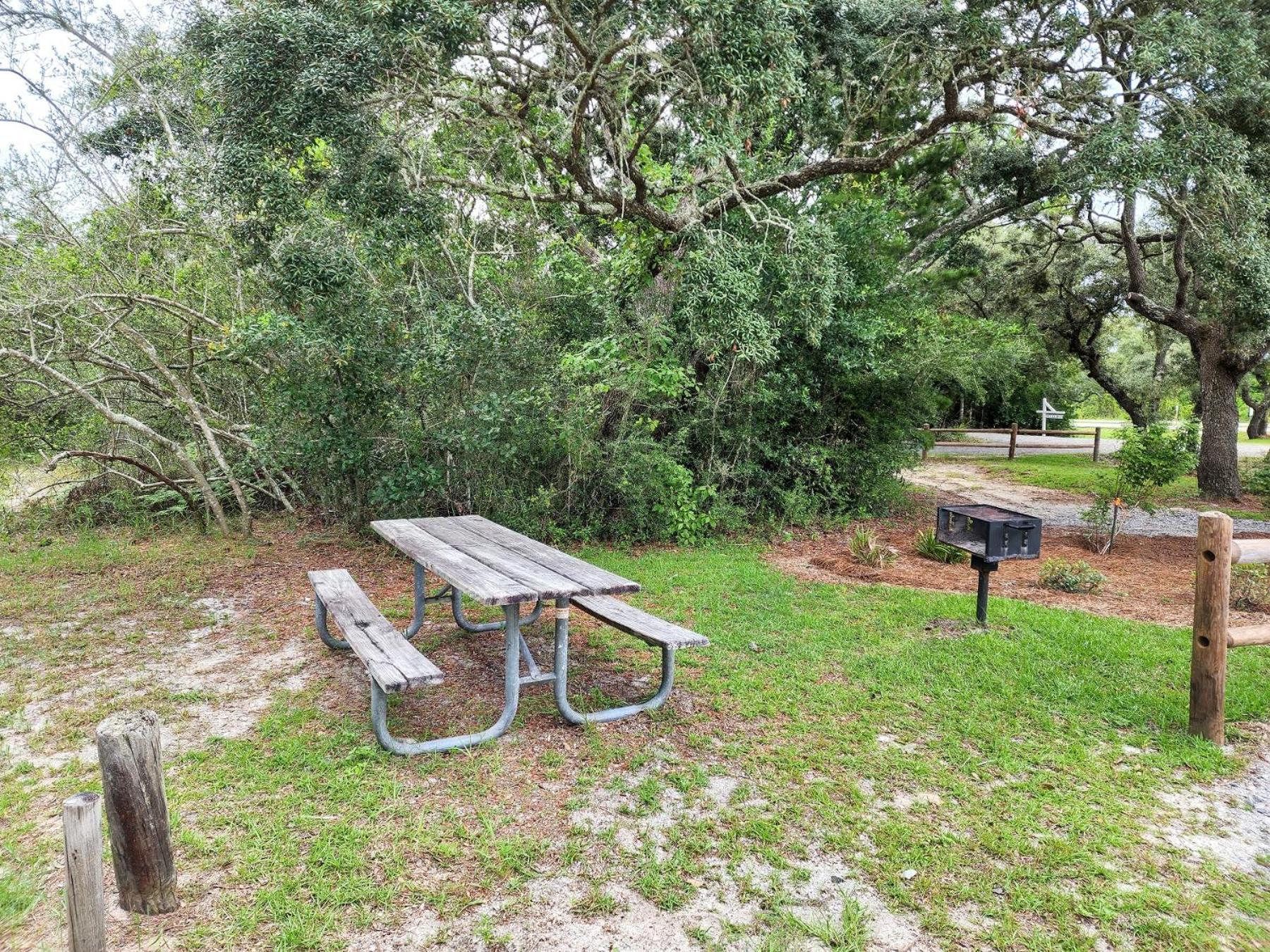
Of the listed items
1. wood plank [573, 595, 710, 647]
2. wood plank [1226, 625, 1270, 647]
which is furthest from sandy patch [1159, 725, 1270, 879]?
wood plank [573, 595, 710, 647]

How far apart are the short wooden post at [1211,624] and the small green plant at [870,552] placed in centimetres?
330

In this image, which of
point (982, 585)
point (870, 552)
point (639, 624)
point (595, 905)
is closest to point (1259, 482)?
point (870, 552)

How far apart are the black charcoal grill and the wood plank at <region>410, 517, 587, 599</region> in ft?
8.70

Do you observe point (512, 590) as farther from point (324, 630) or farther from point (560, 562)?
point (324, 630)

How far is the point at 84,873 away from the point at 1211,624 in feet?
13.5

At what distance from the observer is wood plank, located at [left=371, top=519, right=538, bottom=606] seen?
292cm

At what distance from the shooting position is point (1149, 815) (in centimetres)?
272

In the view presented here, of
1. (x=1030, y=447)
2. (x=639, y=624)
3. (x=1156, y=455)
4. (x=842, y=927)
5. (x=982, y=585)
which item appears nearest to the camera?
(x=842, y=927)

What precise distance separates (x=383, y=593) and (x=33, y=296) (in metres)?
4.17

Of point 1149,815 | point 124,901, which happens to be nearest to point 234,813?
point 124,901

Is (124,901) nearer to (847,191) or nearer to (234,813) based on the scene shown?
(234,813)

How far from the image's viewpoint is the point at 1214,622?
318 centimetres

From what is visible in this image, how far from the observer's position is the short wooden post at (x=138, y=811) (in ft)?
6.17

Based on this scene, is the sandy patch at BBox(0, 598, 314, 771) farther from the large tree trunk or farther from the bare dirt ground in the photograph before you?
the large tree trunk
